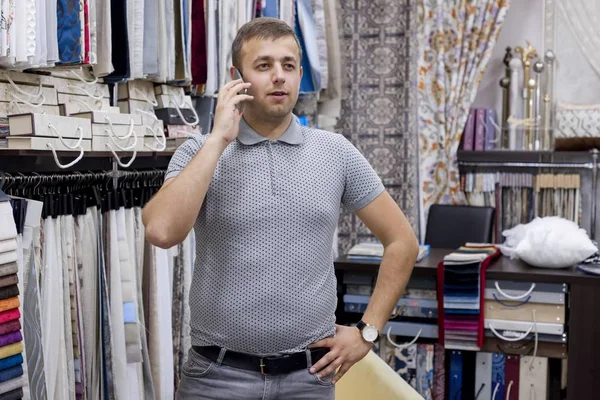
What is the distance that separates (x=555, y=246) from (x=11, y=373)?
2.39 m

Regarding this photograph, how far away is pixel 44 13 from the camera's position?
2271mm

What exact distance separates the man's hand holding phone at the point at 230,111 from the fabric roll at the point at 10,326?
712mm

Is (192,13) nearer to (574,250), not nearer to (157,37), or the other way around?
(157,37)

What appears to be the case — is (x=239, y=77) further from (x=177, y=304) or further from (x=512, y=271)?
(x=512, y=271)

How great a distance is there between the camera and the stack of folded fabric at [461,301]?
11.3 feet

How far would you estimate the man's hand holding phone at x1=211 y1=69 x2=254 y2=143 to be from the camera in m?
1.68

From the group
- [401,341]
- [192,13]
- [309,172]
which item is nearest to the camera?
[309,172]

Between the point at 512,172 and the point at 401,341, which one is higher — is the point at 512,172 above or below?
above

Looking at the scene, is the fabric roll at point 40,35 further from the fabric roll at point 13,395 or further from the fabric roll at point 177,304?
→ the fabric roll at point 177,304

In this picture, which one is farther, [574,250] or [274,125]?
[574,250]

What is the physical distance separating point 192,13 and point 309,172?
5.56ft

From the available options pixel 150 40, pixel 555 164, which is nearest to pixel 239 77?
pixel 150 40

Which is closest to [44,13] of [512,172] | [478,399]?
[478,399]

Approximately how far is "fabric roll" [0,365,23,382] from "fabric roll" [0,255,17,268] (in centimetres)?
23
